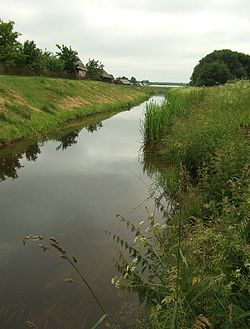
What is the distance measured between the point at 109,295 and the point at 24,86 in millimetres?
22785

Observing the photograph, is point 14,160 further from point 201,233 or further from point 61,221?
point 201,233

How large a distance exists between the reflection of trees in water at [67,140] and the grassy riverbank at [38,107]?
0.99m

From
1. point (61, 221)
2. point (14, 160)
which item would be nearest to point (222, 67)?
point (14, 160)

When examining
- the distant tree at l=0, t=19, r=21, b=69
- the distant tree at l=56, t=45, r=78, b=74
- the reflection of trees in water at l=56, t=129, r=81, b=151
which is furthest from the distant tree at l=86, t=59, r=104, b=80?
the reflection of trees in water at l=56, t=129, r=81, b=151

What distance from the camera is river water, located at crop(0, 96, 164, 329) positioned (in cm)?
454

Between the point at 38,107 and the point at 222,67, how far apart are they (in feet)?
179

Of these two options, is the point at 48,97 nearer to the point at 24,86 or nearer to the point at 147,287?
the point at 24,86

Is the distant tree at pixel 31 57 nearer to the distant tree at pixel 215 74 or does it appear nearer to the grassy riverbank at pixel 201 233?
the grassy riverbank at pixel 201 233

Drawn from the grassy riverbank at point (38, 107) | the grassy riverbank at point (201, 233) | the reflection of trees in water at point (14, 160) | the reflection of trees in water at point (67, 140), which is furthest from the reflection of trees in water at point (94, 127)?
the grassy riverbank at point (201, 233)

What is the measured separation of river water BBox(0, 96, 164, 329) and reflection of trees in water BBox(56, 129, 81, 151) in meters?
0.28

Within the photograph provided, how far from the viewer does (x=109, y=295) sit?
15.6 ft

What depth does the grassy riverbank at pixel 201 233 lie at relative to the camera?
115 inches

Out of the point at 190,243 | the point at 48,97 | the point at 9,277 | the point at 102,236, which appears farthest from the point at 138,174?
the point at 48,97

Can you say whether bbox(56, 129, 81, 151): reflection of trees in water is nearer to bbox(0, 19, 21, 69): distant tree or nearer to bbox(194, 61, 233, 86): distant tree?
bbox(0, 19, 21, 69): distant tree
